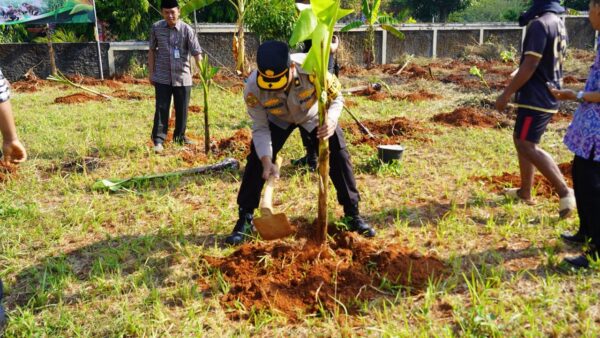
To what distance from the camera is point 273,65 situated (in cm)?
287

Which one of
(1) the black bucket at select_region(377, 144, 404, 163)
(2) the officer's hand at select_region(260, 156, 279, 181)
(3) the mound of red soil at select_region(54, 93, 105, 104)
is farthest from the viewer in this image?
(3) the mound of red soil at select_region(54, 93, 105, 104)

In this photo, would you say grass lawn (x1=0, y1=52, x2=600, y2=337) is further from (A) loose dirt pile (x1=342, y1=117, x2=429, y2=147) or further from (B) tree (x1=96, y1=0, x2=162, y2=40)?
(B) tree (x1=96, y1=0, x2=162, y2=40)

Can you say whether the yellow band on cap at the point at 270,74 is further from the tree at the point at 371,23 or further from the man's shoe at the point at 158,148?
the tree at the point at 371,23

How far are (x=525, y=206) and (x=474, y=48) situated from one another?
58.4 feet

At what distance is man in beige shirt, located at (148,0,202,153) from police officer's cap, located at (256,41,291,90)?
3011 mm

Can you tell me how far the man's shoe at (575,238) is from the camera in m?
Result: 3.17

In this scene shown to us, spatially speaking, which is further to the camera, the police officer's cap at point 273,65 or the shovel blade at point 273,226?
the shovel blade at point 273,226

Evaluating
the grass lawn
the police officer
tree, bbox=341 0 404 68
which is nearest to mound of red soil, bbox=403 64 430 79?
tree, bbox=341 0 404 68

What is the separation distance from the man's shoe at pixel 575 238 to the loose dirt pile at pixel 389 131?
295 centimetres

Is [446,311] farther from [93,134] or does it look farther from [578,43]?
[578,43]

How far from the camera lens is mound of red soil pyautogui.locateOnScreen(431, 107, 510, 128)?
22.9 ft

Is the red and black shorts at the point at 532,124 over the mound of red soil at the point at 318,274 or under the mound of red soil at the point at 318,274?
over

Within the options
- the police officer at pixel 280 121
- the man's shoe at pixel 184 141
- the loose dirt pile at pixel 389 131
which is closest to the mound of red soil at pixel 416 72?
the loose dirt pile at pixel 389 131

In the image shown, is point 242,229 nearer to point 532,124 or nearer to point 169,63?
point 532,124
